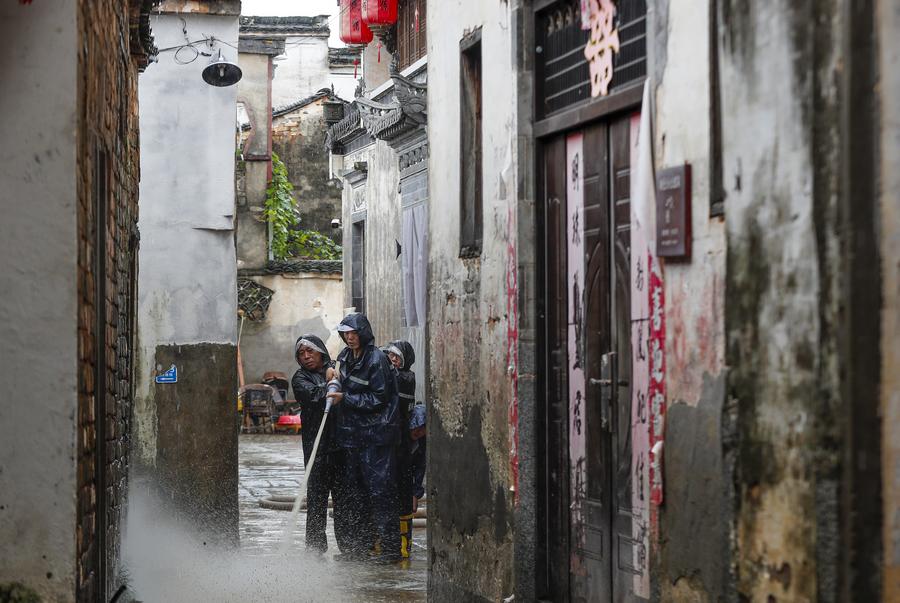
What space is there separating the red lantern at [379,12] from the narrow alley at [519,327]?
6248 millimetres

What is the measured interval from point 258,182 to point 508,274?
24.8 meters

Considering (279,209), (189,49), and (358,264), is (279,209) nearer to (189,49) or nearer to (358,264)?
(358,264)

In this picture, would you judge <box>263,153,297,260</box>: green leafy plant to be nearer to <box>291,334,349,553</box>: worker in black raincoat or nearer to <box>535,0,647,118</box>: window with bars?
<box>291,334,349,553</box>: worker in black raincoat

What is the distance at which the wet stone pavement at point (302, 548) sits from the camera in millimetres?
10047

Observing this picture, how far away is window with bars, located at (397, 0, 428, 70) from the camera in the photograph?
18.4 meters

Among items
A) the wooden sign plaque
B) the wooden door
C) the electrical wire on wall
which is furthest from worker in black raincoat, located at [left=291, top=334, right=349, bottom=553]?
the wooden sign plaque

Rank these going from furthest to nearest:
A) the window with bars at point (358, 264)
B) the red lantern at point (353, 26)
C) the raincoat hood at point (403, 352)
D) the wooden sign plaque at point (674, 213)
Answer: the window with bars at point (358, 264) < the red lantern at point (353, 26) < the raincoat hood at point (403, 352) < the wooden sign plaque at point (674, 213)

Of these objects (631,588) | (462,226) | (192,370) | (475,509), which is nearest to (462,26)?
(462,226)

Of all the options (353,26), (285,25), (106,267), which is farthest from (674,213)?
(285,25)

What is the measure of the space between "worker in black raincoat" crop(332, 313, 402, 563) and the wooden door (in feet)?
12.7

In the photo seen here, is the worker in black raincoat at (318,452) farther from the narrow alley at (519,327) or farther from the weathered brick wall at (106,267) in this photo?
the weathered brick wall at (106,267)

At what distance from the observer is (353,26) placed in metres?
20.6

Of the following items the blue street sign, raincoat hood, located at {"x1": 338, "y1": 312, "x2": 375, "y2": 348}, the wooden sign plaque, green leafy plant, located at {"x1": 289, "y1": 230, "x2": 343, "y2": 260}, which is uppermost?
green leafy plant, located at {"x1": 289, "y1": 230, "x2": 343, "y2": 260}

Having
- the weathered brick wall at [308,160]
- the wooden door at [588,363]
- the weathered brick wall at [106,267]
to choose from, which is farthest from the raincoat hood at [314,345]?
the weathered brick wall at [308,160]
